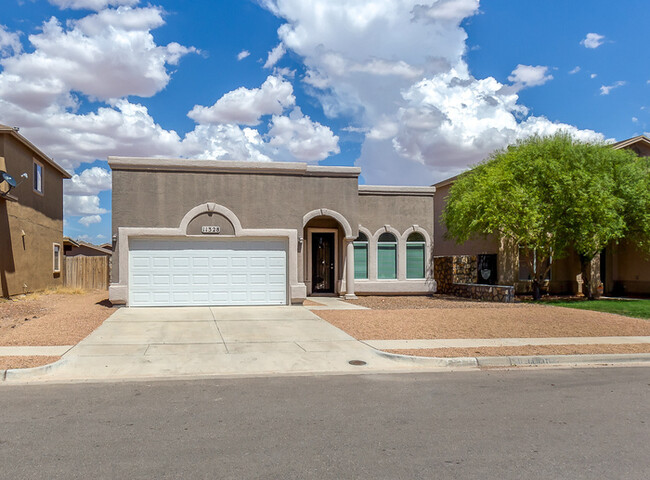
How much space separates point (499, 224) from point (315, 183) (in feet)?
23.1

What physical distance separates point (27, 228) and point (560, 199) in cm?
2097

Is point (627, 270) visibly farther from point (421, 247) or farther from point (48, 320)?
point (48, 320)

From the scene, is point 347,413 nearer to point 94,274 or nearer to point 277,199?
point 277,199

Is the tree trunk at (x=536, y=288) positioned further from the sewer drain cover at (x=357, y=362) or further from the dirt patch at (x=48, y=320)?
the dirt patch at (x=48, y=320)

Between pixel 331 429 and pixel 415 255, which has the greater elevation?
pixel 415 255

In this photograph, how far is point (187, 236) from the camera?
18.3 m

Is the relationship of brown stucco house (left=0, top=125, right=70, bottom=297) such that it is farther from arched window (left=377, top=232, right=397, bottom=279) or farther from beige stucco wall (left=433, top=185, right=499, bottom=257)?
beige stucco wall (left=433, top=185, right=499, bottom=257)

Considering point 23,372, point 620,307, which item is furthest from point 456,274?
point 23,372

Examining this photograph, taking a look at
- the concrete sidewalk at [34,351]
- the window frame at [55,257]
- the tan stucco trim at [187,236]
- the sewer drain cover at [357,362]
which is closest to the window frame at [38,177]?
the window frame at [55,257]

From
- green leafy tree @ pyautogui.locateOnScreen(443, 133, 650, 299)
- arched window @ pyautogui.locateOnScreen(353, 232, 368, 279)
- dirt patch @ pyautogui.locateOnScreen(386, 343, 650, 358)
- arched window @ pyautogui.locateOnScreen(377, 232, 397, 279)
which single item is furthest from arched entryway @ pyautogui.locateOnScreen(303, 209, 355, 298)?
dirt patch @ pyautogui.locateOnScreen(386, 343, 650, 358)

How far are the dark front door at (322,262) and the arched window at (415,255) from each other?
3233mm

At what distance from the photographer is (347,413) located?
711cm

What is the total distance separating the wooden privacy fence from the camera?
28922mm

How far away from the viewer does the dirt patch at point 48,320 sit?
39.0ft
